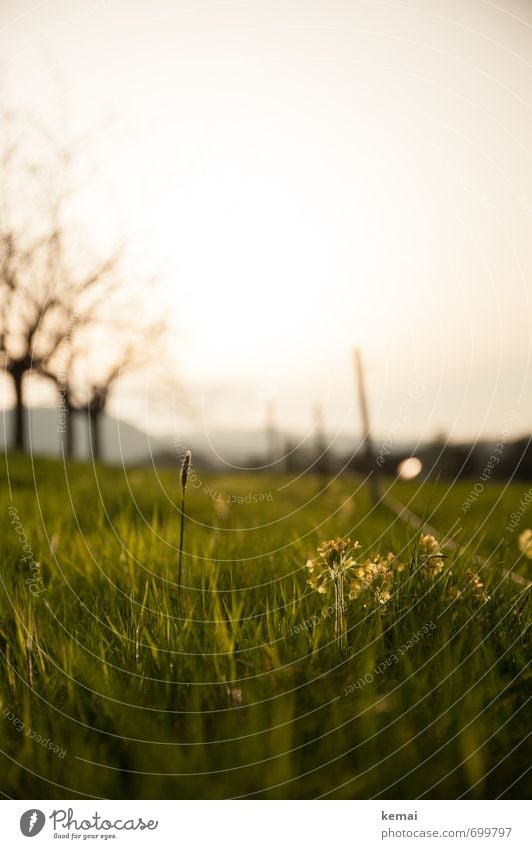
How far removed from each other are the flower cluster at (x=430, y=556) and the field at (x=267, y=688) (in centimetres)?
2

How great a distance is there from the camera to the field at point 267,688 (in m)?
1.05

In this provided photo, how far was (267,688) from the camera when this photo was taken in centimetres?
114

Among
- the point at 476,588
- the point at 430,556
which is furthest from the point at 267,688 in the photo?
the point at 476,588

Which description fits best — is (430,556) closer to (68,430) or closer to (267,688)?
(267,688)

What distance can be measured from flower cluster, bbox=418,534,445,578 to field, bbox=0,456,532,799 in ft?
0.06

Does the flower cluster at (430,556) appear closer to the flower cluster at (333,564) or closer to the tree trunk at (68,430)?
the flower cluster at (333,564)

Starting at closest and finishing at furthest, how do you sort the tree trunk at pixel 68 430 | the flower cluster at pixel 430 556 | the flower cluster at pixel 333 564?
the flower cluster at pixel 333 564 < the flower cluster at pixel 430 556 < the tree trunk at pixel 68 430

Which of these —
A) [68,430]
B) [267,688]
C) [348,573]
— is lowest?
[267,688]

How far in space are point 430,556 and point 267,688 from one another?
22.7 inches

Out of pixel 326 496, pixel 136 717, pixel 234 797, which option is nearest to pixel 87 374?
pixel 136 717

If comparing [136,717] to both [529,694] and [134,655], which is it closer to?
[134,655]

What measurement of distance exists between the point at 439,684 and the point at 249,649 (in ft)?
1.42

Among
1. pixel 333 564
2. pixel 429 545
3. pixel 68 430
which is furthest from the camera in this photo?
pixel 68 430

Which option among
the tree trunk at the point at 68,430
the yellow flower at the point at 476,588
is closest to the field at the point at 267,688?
the yellow flower at the point at 476,588
